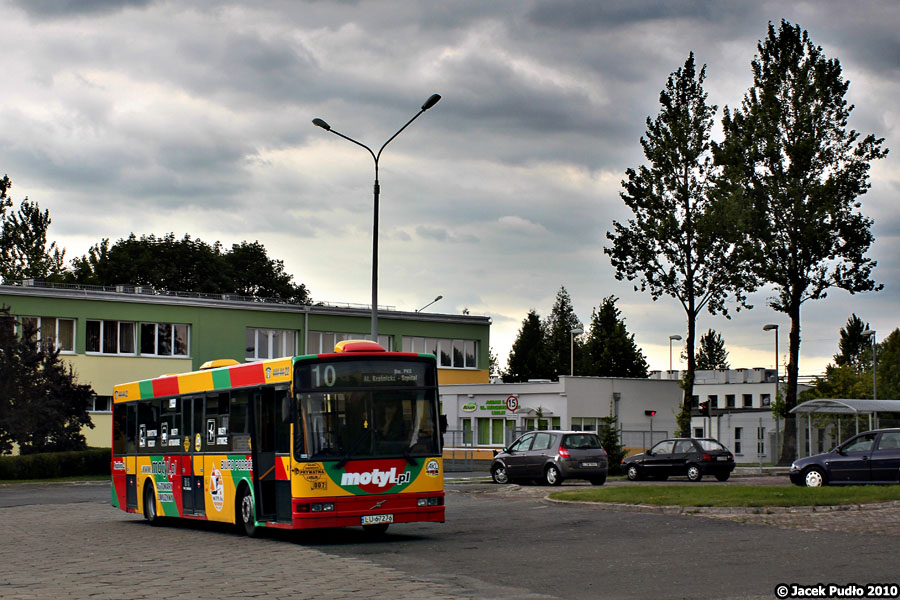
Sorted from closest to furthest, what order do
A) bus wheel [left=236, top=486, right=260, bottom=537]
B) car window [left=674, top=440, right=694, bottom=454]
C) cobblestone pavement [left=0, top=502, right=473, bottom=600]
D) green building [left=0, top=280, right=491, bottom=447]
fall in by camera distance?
cobblestone pavement [left=0, top=502, right=473, bottom=600], bus wheel [left=236, top=486, right=260, bottom=537], car window [left=674, top=440, right=694, bottom=454], green building [left=0, top=280, right=491, bottom=447]

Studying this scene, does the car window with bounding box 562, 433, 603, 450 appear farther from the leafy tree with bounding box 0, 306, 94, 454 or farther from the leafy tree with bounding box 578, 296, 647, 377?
the leafy tree with bounding box 578, 296, 647, 377

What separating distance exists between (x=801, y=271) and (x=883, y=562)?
3790 cm

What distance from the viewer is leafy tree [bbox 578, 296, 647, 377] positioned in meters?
97.4

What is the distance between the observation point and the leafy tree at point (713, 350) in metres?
144

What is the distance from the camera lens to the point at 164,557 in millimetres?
15812

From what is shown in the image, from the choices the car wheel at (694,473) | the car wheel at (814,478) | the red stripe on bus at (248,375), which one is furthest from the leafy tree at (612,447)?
the red stripe on bus at (248,375)

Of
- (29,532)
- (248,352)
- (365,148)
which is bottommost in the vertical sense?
(29,532)

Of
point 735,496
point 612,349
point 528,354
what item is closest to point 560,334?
point 528,354

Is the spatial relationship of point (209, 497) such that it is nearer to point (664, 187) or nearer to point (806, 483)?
point (806, 483)

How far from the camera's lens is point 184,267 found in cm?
7769

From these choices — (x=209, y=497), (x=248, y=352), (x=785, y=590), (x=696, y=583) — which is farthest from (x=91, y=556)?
(x=248, y=352)

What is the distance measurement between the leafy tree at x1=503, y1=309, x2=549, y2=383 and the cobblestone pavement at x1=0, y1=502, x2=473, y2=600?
3516 inches

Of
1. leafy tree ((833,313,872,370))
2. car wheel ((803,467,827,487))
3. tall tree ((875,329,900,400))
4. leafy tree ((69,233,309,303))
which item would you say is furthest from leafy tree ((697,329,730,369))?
car wheel ((803,467,827,487))

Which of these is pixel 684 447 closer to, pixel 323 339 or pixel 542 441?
pixel 542 441
